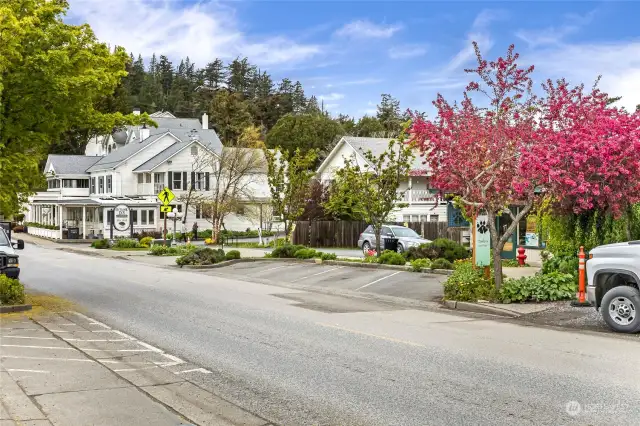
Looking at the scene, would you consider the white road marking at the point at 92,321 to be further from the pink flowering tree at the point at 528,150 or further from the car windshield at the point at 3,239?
the pink flowering tree at the point at 528,150

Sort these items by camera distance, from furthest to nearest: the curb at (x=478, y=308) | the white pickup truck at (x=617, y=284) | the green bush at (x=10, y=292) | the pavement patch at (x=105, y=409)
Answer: the green bush at (x=10, y=292)
the curb at (x=478, y=308)
the white pickup truck at (x=617, y=284)
the pavement patch at (x=105, y=409)

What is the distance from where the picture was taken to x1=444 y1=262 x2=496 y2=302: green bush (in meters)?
15.9

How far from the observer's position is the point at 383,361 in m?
9.66

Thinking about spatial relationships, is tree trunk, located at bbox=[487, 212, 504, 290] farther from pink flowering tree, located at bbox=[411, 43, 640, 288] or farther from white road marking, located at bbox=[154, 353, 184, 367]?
white road marking, located at bbox=[154, 353, 184, 367]

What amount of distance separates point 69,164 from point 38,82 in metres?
57.1

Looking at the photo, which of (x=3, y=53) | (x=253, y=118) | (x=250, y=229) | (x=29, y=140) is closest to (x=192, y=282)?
(x=29, y=140)

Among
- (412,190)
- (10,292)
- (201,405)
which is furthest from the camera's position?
(412,190)

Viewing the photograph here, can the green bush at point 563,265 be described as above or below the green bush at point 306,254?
above

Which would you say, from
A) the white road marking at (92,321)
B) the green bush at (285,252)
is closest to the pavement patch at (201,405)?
the white road marking at (92,321)

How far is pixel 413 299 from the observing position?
695 inches

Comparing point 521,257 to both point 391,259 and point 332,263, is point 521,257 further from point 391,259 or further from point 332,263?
point 332,263

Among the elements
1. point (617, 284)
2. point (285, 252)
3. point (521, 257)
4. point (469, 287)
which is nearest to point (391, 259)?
point (521, 257)

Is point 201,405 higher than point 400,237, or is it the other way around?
point 400,237

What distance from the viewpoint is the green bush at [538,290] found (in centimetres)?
1555
